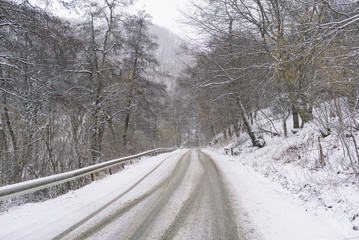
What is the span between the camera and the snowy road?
3.32m

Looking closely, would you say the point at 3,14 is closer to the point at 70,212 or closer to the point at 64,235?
the point at 70,212

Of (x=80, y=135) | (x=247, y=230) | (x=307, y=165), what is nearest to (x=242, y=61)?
(x=307, y=165)

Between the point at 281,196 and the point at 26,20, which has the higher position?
the point at 26,20

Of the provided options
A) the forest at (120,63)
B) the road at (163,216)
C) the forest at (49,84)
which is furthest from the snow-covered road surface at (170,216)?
the forest at (49,84)

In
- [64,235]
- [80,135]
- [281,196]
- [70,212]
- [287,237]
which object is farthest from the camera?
[80,135]

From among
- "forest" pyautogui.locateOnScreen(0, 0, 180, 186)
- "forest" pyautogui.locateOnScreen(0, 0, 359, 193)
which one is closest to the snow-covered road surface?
Result: "forest" pyautogui.locateOnScreen(0, 0, 359, 193)

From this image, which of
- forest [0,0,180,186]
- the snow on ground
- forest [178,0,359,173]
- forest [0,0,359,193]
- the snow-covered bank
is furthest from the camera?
forest [0,0,180,186]

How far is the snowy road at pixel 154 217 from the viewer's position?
3316 mm

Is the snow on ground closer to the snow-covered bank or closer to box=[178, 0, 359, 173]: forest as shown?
the snow-covered bank

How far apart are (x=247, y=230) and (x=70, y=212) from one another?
3605mm

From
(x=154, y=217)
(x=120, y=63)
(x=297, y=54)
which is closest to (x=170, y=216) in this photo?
(x=154, y=217)

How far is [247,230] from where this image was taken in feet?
11.0

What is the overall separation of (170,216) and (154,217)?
0.31 metres

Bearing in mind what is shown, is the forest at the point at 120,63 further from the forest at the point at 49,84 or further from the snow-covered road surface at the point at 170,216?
the snow-covered road surface at the point at 170,216
